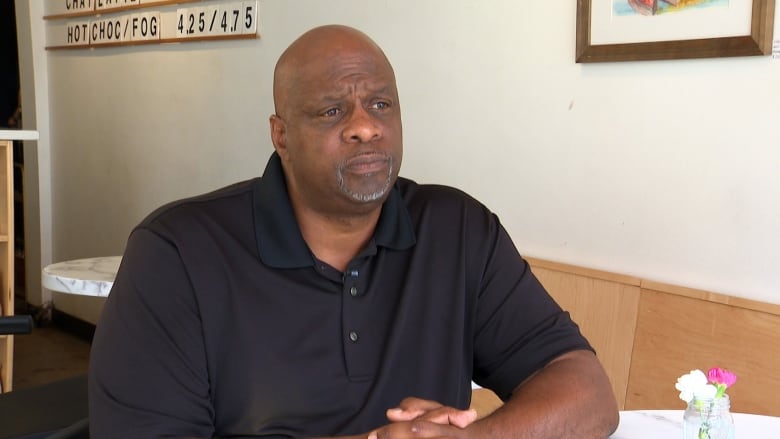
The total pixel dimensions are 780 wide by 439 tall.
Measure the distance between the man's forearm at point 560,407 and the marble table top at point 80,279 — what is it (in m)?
1.81

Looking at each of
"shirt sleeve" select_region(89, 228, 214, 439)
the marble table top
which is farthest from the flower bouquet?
the marble table top

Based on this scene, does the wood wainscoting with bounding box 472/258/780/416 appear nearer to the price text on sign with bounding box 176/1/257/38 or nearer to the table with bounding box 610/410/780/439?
the table with bounding box 610/410/780/439

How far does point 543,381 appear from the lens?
151 cm

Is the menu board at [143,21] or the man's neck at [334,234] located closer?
the man's neck at [334,234]

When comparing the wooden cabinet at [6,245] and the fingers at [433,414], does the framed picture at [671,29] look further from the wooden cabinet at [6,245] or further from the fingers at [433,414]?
the wooden cabinet at [6,245]

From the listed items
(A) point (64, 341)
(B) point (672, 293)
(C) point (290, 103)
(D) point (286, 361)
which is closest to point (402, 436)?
(D) point (286, 361)

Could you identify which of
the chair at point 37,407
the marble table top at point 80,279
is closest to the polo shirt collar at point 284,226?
the chair at point 37,407

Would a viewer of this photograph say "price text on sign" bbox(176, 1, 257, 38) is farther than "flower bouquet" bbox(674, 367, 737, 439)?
Yes

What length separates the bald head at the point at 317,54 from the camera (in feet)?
5.25

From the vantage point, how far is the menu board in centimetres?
392

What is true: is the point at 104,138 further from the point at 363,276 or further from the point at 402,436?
the point at 402,436

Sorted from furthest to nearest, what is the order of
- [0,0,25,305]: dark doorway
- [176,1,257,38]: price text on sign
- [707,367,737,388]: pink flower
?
[0,0,25,305]: dark doorway
[176,1,257,38]: price text on sign
[707,367,737,388]: pink flower

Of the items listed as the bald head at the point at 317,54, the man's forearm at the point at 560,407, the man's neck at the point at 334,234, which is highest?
the bald head at the point at 317,54

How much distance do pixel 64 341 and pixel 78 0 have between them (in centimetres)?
205
